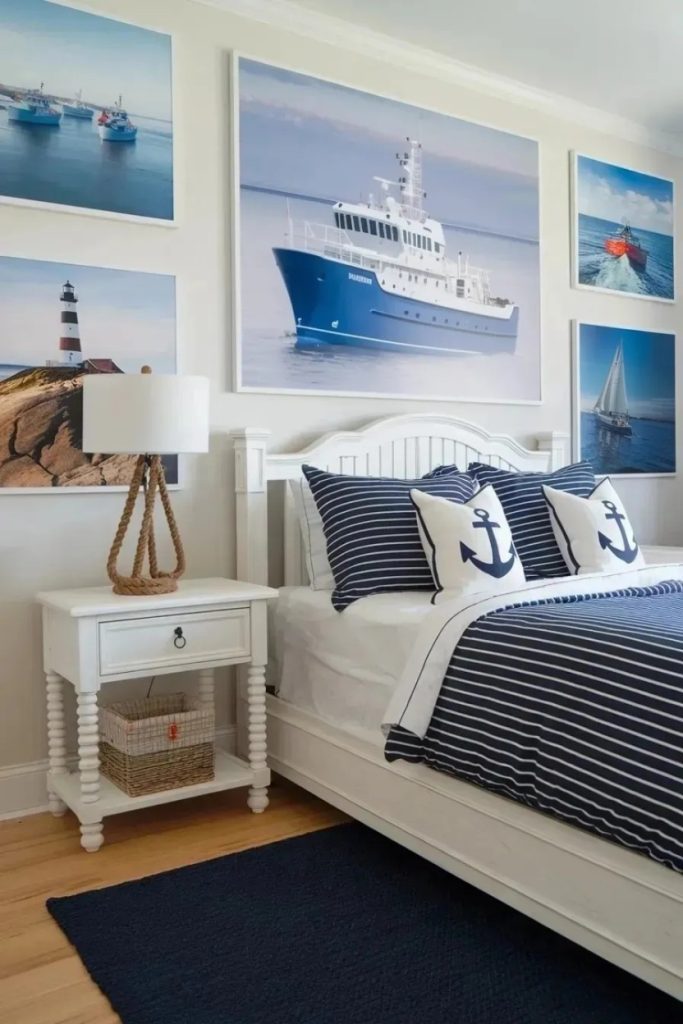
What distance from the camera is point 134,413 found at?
2.51m

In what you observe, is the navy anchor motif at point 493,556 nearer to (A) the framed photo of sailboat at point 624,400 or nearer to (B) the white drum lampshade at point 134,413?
(B) the white drum lampshade at point 134,413

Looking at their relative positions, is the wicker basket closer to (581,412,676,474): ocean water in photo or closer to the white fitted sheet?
the white fitted sheet

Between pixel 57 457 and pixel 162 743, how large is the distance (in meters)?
0.89

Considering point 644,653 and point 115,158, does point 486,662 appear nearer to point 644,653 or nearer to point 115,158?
point 644,653

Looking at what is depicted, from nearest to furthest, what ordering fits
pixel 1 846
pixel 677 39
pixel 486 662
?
pixel 486 662 < pixel 1 846 < pixel 677 39

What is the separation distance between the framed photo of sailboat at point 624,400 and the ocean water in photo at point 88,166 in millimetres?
1957

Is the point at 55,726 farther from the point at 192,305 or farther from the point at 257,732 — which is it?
the point at 192,305

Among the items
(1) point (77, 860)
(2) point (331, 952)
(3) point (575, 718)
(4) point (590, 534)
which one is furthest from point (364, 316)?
(2) point (331, 952)

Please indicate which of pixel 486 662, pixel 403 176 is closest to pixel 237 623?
pixel 486 662

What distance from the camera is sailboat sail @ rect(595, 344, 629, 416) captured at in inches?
164

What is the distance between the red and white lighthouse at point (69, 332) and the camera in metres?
2.79

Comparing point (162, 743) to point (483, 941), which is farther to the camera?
point (162, 743)

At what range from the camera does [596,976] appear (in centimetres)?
185

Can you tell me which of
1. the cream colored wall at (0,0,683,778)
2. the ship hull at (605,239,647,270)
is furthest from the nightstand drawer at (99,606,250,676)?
the ship hull at (605,239,647,270)
